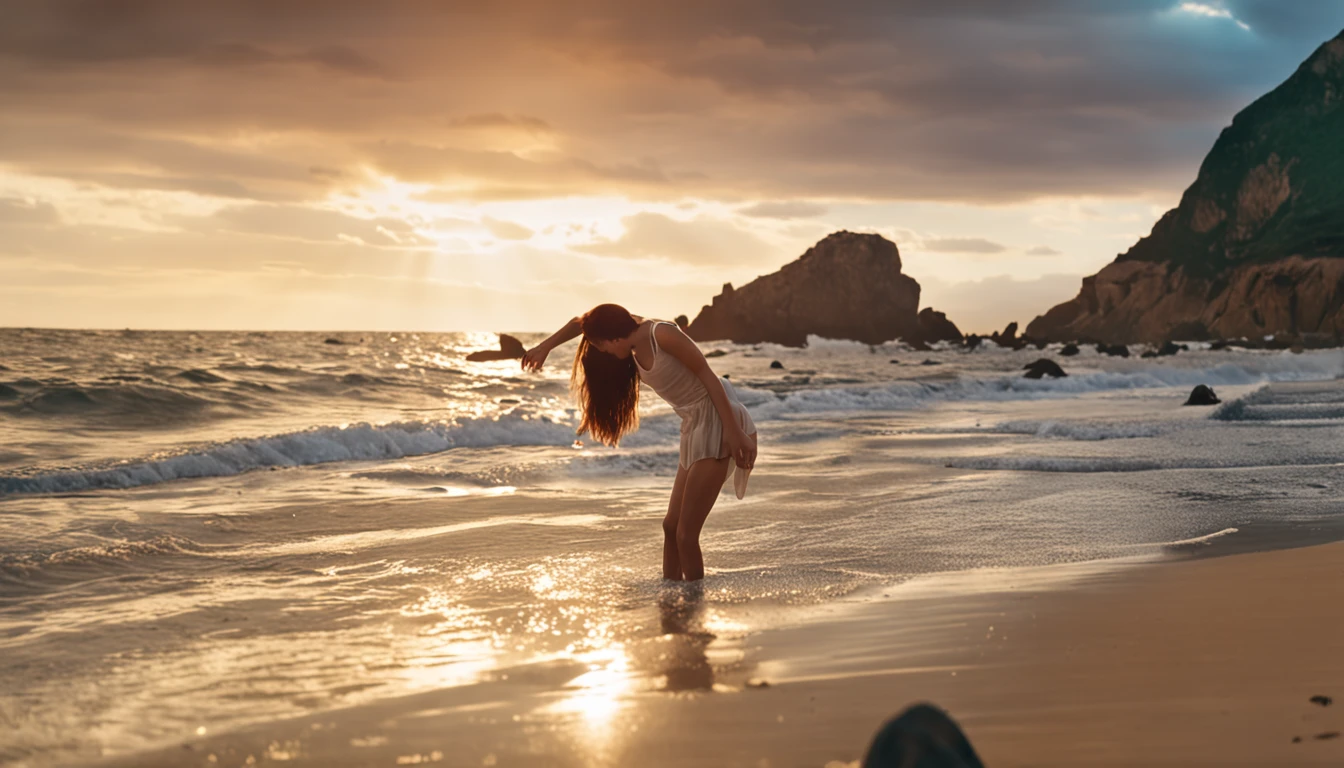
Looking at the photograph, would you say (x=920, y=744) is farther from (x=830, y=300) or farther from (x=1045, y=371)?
(x=830, y=300)

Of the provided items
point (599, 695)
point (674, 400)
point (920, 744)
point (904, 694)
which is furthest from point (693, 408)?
point (920, 744)

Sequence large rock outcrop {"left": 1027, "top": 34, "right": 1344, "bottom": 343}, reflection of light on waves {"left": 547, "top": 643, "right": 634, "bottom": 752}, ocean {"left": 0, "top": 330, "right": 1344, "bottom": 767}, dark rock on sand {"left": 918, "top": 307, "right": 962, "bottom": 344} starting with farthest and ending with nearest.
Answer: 1. dark rock on sand {"left": 918, "top": 307, "right": 962, "bottom": 344}
2. large rock outcrop {"left": 1027, "top": 34, "right": 1344, "bottom": 343}
3. ocean {"left": 0, "top": 330, "right": 1344, "bottom": 767}
4. reflection of light on waves {"left": 547, "top": 643, "right": 634, "bottom": 752}

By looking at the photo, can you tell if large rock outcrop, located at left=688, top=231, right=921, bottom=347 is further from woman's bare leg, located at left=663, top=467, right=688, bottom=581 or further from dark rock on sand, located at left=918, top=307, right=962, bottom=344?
woman's bare leg, located at left=663, top=467, right=688, bottom=581

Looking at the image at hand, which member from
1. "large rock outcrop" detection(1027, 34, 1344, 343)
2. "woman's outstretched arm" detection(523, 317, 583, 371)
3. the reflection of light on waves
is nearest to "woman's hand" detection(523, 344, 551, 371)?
"woman's outstretched arm" detection(523, 317, 583, 371)

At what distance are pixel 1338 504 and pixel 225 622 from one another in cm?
799

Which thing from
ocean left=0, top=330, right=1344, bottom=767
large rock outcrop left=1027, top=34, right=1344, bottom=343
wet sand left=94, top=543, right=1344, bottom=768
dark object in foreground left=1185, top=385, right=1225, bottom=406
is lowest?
ocean left=0, top=330, right=1344, bottom=767

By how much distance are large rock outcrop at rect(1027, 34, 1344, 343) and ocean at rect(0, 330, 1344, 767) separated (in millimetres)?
78664

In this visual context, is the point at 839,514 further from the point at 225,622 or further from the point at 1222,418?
the point at 1222,418

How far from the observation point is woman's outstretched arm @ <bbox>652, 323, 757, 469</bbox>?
17.8 ft

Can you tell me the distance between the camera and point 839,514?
8578mm

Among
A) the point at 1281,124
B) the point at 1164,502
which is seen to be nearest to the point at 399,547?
the point at 1164,502

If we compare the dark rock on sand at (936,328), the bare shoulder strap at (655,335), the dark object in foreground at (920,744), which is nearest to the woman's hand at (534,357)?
the bare shoulder strap at (655,335)

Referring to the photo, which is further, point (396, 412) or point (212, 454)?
point (396, 412)

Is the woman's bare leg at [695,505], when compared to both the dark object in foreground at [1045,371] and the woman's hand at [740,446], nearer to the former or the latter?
the woman's hand at [740,446]
